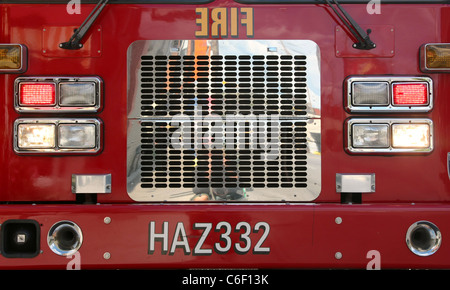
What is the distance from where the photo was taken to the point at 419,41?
9.00 feet

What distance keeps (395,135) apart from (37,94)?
78.1 inches

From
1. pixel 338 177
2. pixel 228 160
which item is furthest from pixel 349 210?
pixel 228 160

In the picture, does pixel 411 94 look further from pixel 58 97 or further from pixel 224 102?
pixel 58 97

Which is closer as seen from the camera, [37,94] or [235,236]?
[235,236]

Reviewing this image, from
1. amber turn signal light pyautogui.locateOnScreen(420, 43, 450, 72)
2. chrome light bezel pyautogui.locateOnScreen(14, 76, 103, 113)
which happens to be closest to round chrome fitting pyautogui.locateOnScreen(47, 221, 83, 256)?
chrome light bezel pyautogui.locateOnScreen(14, 76, 103, 113)

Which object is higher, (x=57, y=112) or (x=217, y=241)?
(x=57, y=112)

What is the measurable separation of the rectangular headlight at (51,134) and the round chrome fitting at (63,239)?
0.42 meters

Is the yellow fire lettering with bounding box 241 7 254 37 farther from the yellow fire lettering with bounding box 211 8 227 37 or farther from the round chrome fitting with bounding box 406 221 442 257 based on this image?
the round chrome fitting with bounding box 406 221 442 257

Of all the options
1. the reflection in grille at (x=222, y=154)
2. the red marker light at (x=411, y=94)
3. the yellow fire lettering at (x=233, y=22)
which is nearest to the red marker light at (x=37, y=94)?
the reflection in grille at (x=222, y=154)

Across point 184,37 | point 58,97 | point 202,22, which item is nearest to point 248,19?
point 202,22

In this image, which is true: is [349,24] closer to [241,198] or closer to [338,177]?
[338,177]

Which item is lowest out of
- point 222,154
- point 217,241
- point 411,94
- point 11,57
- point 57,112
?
point 217,241

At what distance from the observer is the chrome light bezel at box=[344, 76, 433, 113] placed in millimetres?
2686

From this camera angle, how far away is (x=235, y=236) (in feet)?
8.33
